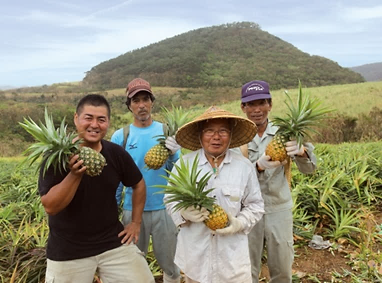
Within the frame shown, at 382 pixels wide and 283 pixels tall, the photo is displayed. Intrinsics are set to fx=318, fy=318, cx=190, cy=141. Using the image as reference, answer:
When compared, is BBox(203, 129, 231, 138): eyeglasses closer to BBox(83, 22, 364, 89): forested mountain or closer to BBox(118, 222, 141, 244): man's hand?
BBox(118, 222, 141, 244): man's hand

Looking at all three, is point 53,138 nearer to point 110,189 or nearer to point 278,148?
point 110,189

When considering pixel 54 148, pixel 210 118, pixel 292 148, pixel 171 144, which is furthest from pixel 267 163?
pixel 54 148

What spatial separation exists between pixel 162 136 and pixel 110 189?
39.1 inches

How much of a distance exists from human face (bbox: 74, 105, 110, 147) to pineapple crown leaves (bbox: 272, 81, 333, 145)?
1.69 m

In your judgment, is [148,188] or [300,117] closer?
[300,117]

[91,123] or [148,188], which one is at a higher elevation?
[91,123]

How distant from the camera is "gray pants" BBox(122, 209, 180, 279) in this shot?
152 inches

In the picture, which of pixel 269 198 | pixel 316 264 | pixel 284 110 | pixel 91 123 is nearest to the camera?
pixel 91 123

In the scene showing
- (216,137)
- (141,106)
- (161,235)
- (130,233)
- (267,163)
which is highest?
(141,106)

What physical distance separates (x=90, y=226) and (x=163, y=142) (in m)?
1.24

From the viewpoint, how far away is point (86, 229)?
297 centimetres

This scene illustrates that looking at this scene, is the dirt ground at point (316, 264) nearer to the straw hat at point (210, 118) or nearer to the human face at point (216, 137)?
the straw hat at point (210, 118)

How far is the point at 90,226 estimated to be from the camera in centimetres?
299

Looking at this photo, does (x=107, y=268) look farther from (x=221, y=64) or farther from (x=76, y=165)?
(x=221, y=64)
